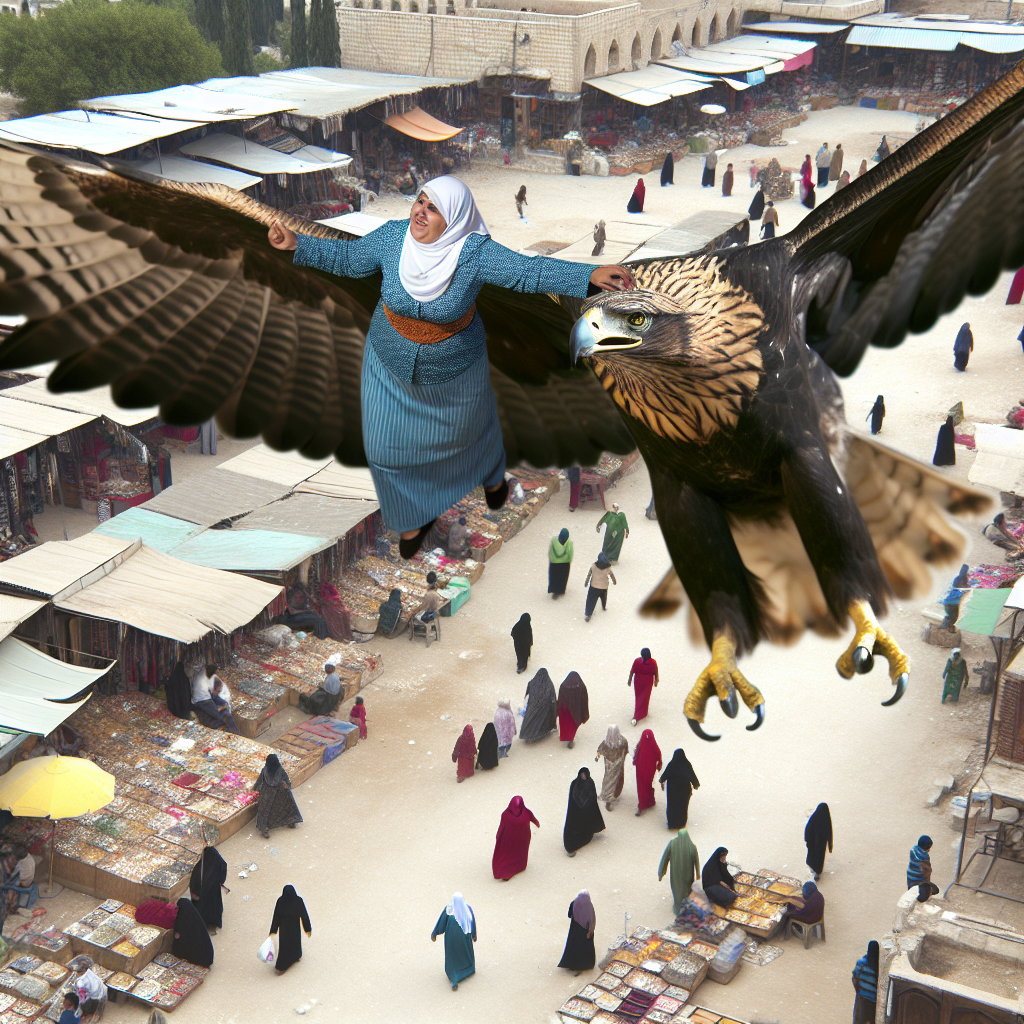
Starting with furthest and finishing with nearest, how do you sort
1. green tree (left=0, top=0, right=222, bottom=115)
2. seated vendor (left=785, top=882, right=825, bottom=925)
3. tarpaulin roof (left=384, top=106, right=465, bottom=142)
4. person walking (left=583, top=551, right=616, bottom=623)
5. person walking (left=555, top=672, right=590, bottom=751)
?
tarpaulin roof (left=384, top=106, right=465, bottom=142) → green tree (left=0, top=0, right=222, bottom=115) → person walking (left=583, top=551, right=616, bottom=623) → person walking (left=555, top=672, right=590, bottom=751) → seated vendor (left=785, top=882, right=825, bottom=925)

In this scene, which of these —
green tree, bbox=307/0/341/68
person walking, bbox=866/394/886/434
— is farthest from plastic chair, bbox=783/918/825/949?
green tree, bbox=307/0/341/68

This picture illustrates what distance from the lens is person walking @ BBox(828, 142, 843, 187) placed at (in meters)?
36.8

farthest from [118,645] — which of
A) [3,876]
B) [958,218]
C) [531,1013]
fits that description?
[958,218]

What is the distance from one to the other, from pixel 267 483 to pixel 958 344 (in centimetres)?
1429

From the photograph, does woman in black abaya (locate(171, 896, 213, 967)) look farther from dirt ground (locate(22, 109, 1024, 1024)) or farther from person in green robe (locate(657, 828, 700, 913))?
person in green robe (locate(657, 828, 700, 913))

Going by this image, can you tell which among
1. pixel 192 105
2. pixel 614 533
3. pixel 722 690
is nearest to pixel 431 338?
pixel 722 690

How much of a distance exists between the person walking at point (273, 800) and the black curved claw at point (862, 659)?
452 inches

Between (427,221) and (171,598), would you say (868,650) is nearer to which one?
(427,221)

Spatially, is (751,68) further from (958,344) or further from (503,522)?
(503,522)

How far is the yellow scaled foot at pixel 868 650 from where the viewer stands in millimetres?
3154

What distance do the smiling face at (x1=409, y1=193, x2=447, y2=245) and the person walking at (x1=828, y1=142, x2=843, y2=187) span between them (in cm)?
3545

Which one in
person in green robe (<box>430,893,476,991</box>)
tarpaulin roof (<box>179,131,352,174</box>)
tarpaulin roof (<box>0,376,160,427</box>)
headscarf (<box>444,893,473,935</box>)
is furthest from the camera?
tarpaulin roof (<box>179,131,352,174</box>)

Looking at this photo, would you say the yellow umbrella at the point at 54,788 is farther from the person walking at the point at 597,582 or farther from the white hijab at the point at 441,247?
the white hijab at the point at 441,247

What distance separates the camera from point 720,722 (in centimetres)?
1638
